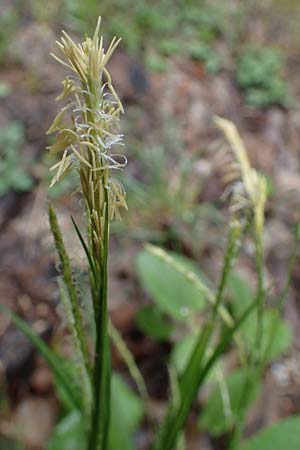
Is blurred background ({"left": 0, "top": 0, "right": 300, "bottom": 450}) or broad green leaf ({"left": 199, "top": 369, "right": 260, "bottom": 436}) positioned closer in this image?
broad green leaf ({"left": 199, "top": 369, "right": 260, "bottom": 436})

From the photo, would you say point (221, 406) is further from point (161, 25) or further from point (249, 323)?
point (161, 25)

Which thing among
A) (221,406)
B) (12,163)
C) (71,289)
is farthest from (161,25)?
(71,289)

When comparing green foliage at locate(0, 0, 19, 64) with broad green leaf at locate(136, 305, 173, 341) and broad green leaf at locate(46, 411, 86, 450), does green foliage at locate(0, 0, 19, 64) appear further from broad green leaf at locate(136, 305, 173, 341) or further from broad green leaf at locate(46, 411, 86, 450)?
broad green leaf at locate(46, 411, 86, 450)

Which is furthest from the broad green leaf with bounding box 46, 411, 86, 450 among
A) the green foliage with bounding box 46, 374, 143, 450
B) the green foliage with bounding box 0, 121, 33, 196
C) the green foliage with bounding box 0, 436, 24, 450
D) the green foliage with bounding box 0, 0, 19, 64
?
the green foliage with bounding box 0, 0, 19, 64

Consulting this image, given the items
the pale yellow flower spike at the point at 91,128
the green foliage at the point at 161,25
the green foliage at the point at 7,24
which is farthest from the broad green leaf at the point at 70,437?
the green foliage at the point at 161,25

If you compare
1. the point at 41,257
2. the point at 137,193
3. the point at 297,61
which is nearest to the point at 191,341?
the point at 41,257

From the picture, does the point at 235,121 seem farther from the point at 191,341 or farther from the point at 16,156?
the point at 191,341

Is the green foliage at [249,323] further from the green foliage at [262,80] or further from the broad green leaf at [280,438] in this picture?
the green foliage at [262,80]
